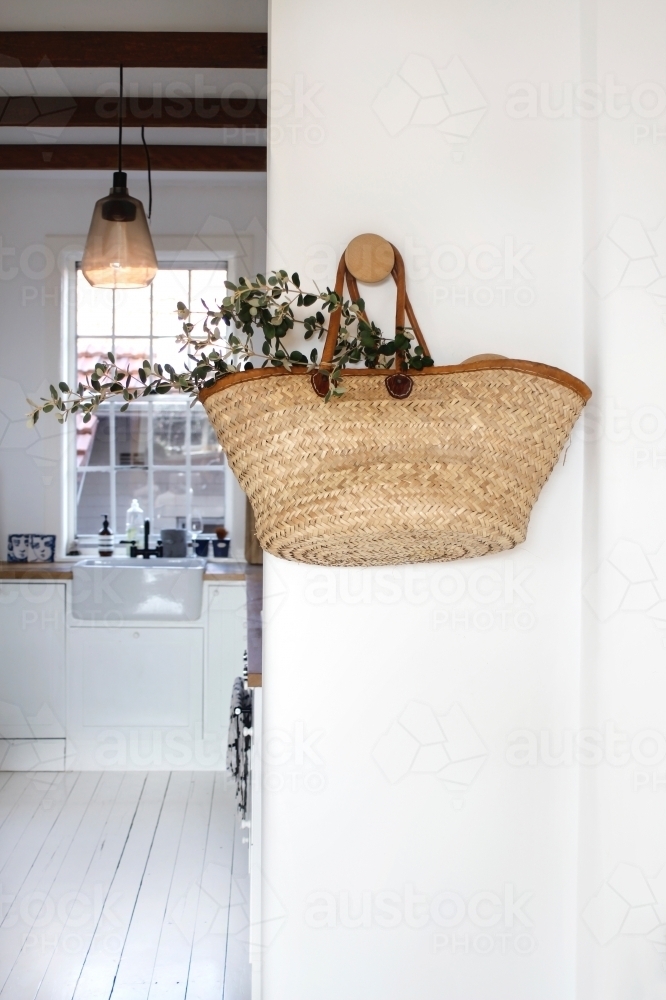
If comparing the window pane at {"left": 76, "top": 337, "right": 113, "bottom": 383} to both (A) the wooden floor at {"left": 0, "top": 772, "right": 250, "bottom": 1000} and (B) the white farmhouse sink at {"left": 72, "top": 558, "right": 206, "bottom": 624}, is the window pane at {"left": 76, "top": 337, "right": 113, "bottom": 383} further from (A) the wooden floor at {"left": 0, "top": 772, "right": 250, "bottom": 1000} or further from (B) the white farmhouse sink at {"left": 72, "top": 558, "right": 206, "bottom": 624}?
(A) the wooden floor at {"left": 0, "top": 772, "right": 250, "bottom": 1000}

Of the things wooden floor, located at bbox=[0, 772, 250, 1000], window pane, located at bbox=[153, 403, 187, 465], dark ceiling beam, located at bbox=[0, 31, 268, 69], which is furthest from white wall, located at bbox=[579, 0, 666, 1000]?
window pane, located at bbox=[153, 403, 187, 465]

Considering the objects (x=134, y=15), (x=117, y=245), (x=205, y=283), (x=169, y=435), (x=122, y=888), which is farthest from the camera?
(x=169, y=435)

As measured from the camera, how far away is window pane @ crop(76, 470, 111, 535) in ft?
14.4

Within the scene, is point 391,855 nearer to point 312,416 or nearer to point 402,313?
point 312,416

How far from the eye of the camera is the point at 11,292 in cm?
418

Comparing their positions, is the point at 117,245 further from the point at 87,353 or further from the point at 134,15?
the point at 87,353

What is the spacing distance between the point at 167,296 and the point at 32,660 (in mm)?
1822

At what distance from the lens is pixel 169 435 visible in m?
4.41

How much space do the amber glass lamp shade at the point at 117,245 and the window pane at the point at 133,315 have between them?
72.3 inches

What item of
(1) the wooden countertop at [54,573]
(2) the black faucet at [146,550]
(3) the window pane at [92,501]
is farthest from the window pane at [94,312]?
(1) the wooden countertop at [54,573]

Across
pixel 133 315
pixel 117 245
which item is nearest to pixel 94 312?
pixel 133 315

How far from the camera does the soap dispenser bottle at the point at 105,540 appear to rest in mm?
4152

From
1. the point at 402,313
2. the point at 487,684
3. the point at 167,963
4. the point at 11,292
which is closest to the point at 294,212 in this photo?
the point at 402,313

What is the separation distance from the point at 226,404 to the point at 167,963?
1.78 m
